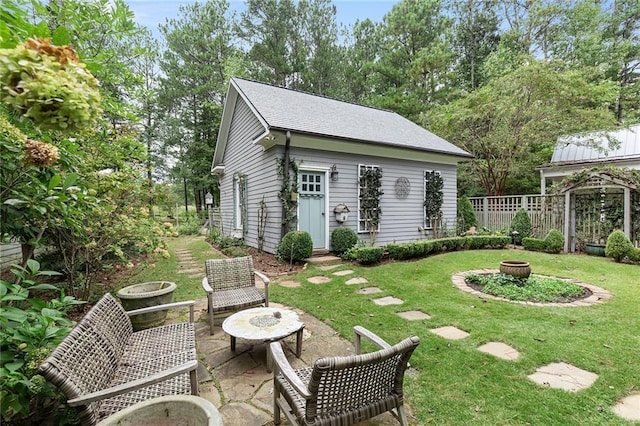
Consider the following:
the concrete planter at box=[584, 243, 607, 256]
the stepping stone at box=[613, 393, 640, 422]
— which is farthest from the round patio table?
the concrete planter at box=[584, 243, 607, 256]

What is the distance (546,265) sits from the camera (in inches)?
260

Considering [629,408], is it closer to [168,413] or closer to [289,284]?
[168,413]

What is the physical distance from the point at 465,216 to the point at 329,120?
21.9ft

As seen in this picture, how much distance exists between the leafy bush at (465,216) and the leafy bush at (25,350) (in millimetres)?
11600

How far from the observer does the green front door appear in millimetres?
7703

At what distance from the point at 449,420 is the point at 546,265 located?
6.32m

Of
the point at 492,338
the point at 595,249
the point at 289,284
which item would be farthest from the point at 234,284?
the point at 595,249

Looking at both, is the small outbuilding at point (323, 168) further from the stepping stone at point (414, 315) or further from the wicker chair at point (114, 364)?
the wicker chair at point (114, 364)

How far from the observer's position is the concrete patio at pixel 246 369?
6.68 ft

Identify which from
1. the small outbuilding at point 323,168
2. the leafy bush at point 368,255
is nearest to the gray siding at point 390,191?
the small outbuilding at point 323,168

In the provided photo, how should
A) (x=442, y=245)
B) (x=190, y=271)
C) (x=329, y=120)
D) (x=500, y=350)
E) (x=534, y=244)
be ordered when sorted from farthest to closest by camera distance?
(x=329, y=120)
(x=534, y=244)
(x=442, y=245)
(x=190, y=271)
(x=500, y=350)

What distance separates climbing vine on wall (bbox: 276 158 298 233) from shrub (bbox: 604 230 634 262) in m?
7.63

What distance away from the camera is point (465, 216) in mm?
11383

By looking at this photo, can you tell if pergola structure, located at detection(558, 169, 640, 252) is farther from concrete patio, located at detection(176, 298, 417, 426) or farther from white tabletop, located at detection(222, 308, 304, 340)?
white tabletop, located at detection(222, 308, 304, 340)
